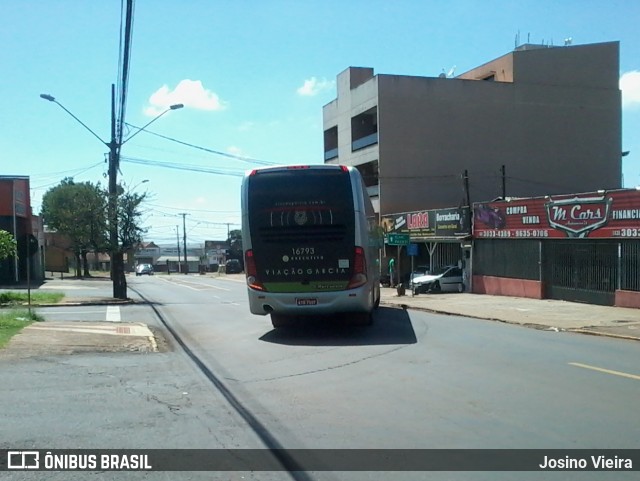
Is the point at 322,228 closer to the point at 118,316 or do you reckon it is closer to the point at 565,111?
the point at 118,316

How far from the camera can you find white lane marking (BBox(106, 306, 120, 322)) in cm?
1858

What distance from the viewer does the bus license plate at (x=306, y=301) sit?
13.7m

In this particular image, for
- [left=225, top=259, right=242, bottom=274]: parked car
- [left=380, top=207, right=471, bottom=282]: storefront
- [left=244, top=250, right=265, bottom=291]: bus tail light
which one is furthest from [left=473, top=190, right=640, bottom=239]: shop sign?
[left=225, top=259, right=242, bottom=274]: parked car

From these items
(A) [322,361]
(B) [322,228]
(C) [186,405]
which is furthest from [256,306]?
(C) [186,405]

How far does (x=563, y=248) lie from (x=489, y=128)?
2467 centimetres

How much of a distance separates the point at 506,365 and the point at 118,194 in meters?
22.1

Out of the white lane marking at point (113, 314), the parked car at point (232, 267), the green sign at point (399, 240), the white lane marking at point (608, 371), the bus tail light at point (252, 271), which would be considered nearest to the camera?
the white lane marking at point (608, 371)

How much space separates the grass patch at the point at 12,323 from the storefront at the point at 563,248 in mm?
17939

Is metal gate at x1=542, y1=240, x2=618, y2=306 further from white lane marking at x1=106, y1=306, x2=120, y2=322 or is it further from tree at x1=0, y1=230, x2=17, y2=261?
tree at x1=0, y1=230, x2=17, y2=261

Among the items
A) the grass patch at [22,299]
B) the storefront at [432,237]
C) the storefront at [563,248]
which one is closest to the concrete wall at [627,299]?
the storefront at [563,248]

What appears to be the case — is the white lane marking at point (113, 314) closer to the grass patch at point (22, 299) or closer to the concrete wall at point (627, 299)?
the grass patch at point (22, 299)

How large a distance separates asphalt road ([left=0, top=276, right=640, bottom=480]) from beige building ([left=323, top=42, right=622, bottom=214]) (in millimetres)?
32093

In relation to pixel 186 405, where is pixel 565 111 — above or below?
above

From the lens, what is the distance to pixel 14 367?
394 inches
